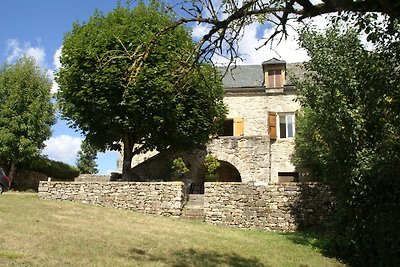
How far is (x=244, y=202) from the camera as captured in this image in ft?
49.6

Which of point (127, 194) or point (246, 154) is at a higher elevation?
point (246, 154)

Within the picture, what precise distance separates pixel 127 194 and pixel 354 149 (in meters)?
9.80

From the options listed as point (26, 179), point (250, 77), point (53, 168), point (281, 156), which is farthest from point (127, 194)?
point (53, 168)

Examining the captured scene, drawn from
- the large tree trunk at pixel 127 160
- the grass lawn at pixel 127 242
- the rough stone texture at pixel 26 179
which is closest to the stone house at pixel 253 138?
the large tree trunk at pixel 127 160

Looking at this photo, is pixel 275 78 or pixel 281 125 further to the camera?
pixel 275 78

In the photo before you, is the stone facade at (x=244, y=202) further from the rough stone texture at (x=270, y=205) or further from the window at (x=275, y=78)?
the window at (x=275, y=78)

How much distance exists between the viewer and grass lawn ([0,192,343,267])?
7.95 m

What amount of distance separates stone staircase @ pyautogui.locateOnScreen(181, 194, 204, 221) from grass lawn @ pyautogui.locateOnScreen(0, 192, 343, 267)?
1105 millimetres

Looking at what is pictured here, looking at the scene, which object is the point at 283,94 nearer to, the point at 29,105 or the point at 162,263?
the point at 29,105

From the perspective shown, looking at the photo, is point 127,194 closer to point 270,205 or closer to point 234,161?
point 270,205

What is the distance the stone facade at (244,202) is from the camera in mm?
14609

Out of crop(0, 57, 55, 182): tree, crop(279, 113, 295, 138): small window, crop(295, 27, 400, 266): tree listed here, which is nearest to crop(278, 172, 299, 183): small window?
crop(279, 113, 295, 138): small window

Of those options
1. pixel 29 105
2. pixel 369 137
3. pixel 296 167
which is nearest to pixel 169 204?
pixel 369 137

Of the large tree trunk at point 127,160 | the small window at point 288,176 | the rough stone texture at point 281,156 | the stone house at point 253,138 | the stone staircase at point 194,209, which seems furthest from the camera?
the rough stone texture at point 281,156
